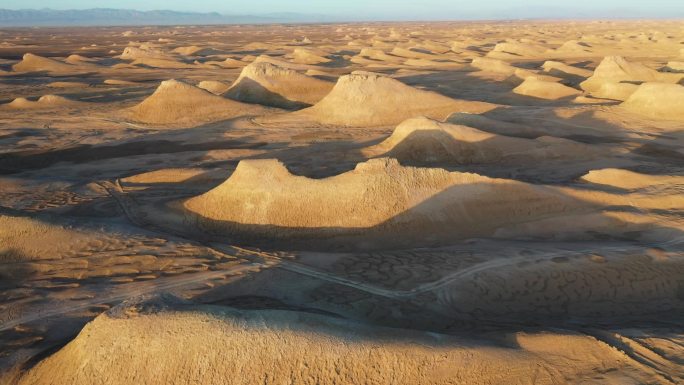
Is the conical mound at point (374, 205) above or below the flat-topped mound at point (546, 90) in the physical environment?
below

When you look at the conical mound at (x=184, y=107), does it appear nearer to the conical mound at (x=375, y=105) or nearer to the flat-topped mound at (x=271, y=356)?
the conical mound at (x=375, y=105)

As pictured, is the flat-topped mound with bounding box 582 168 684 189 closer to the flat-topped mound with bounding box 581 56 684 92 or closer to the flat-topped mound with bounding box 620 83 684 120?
the flat-topped mound with bounding box 620 83 684 120

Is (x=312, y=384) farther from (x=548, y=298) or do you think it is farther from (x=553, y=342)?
(x=548, y=298)

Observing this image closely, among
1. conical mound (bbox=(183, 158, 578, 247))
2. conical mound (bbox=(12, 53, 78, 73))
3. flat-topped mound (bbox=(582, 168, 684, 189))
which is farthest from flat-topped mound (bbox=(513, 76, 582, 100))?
conical mound (bbox=(12, 53, 78, 73))

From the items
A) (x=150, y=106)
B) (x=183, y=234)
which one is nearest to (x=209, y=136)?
(x=150, y=106)

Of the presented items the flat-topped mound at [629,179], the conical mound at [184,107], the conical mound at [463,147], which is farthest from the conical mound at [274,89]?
the flat-topped mound at [629,179]

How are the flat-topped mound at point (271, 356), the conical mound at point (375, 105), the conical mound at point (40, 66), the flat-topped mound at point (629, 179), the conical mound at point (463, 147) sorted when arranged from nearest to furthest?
the flat-topped mound at point (271, 356) → the flat-topped mound at point (629, 179) → the conical mound at point (463, 147) → the conical mound at point (375, 105) → the conical mound at point (40, 66)

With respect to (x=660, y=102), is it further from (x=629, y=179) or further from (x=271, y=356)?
(x=271, y=356)
